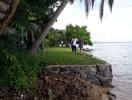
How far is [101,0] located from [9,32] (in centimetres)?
855

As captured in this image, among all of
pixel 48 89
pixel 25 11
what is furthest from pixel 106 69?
pixel 25 11

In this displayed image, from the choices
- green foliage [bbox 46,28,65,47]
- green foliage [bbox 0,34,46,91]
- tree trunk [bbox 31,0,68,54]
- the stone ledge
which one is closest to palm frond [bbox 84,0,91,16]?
tree trunk [bbox 31,0,68,54]

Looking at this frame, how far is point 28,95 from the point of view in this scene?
36.0 feet

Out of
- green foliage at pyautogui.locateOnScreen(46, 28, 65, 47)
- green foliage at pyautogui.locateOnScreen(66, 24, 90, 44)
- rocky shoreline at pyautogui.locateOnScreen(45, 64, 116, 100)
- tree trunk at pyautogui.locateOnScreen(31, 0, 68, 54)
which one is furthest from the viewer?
green foliage at pyautogui.locateOnScreen(66, 24, 90, 44)

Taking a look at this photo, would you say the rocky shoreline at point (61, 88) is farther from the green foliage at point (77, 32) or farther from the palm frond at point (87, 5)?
the green foliage at point (77, 32)

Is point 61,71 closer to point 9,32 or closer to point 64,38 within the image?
point 9,32

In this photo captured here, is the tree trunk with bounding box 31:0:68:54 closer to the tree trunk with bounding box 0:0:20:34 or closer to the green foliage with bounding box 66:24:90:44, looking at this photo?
the tree trunk with bounding box 0:0:20:34

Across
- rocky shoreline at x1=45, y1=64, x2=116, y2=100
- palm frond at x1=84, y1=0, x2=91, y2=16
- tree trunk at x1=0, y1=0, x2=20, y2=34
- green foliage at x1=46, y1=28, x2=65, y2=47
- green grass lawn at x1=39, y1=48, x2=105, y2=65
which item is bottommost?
rocky shoreline at x1=45, y1=64, x2=116, y2=100

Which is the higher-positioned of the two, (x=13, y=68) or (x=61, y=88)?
(x=13, y=68)

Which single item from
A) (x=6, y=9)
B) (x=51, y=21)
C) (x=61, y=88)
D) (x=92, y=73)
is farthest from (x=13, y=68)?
(x=92, y=73)

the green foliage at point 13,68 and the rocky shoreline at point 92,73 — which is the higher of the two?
the green foliage at point 13,68

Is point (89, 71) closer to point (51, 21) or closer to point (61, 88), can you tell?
point (51, 21)

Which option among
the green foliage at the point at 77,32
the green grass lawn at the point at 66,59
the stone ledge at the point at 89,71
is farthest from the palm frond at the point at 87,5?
the green foliage at the point at 77,32

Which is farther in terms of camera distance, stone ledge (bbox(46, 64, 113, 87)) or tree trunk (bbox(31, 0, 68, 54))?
tree trunk (bbox(31, 0, 68, 54))
